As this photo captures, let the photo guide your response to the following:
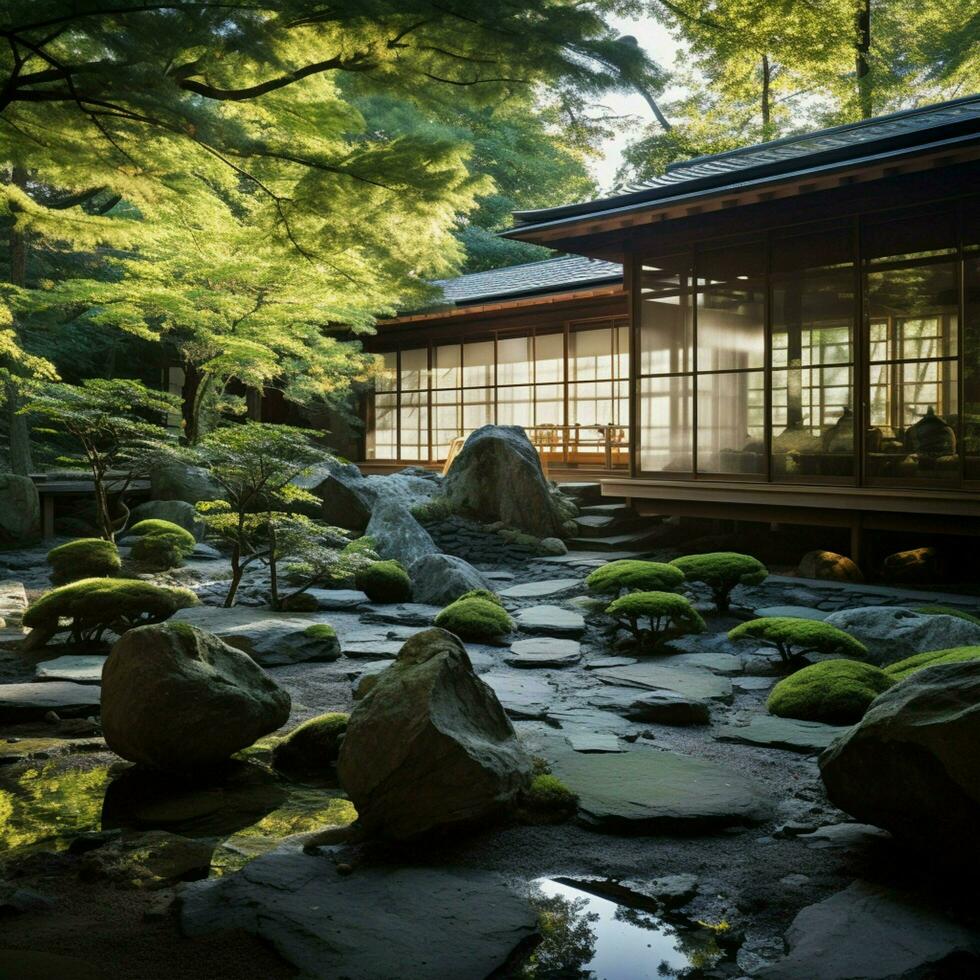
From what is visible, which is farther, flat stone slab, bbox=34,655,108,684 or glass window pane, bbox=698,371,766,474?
glass window pane, bbox=698,371,766,474

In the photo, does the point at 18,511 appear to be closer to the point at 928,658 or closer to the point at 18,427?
the point at 18,427

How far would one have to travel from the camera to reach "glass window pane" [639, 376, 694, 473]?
11672 mm

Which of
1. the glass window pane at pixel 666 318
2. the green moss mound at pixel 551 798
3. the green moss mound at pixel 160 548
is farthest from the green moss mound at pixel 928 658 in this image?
the green moss mound at pixel 160 548

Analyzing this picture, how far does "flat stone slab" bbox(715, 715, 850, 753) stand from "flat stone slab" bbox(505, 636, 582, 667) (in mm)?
1856

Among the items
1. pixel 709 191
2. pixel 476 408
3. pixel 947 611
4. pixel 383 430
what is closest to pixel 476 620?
pixel 947 611

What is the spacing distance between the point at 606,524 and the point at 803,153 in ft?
16.6

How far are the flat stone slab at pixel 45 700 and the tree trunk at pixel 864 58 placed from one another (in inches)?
716

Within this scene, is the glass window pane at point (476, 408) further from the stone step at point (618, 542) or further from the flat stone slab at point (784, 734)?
the flat stone slab at point (784, 734)

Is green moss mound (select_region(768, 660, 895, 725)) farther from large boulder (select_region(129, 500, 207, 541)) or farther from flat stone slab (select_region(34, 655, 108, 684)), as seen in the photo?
large boulder (select_region(129, 500, 207, 541))

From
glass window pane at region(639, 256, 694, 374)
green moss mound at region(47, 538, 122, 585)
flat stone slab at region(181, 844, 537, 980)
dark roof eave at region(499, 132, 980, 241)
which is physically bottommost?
flat stone slab at region(181, 844, 537, 980)

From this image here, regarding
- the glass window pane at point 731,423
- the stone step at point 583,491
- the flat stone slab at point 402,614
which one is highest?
the glass window pane at point 731,423

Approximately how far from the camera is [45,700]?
591 cm

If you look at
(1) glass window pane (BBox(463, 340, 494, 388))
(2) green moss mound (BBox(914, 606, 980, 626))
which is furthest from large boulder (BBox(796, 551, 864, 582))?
(1) glass window pane (BBox(463, 340, 494, 388))

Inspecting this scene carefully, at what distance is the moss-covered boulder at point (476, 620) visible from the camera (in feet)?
25.9
